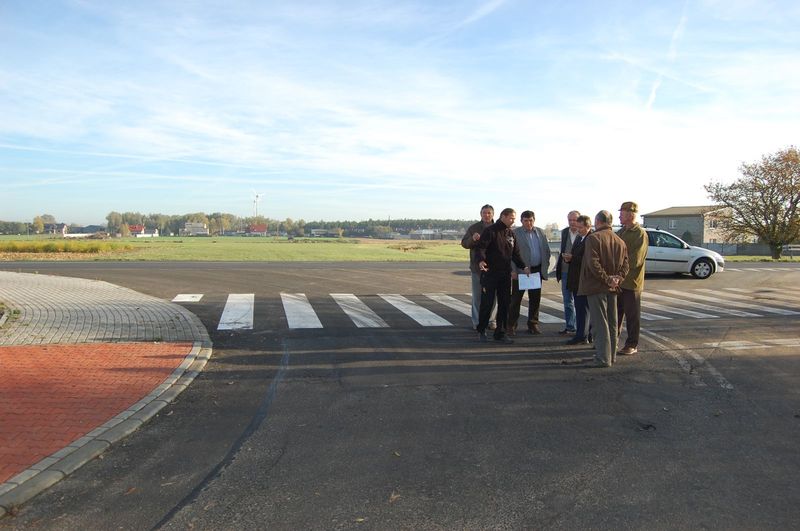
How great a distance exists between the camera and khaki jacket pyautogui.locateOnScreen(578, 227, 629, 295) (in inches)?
273

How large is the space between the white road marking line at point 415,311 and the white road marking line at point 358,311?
2.20 feet

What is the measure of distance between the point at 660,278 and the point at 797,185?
33.5 m

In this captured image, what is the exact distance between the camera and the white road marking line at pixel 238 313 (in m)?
9.68

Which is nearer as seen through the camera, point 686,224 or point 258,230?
point 686,224

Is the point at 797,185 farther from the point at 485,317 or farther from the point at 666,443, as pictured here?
the point at 666,443

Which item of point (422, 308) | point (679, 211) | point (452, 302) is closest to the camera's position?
point (422, 308)

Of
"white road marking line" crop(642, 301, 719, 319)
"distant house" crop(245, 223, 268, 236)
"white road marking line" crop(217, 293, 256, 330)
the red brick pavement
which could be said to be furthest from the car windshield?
"distant house" crop(245, 223, 268, 236)

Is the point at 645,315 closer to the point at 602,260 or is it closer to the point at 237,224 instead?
the point at 602,260

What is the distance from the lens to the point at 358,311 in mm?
11359

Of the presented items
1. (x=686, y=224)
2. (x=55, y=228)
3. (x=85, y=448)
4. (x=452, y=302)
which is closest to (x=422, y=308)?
(x=452, y=302)

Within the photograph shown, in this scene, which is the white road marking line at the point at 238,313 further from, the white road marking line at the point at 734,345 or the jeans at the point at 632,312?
the white road marking line at the point at 734,345

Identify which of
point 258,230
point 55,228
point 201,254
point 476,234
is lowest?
point 201,254

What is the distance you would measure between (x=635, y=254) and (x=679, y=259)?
14.2 meters

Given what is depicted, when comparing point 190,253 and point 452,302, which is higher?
point 190,253
